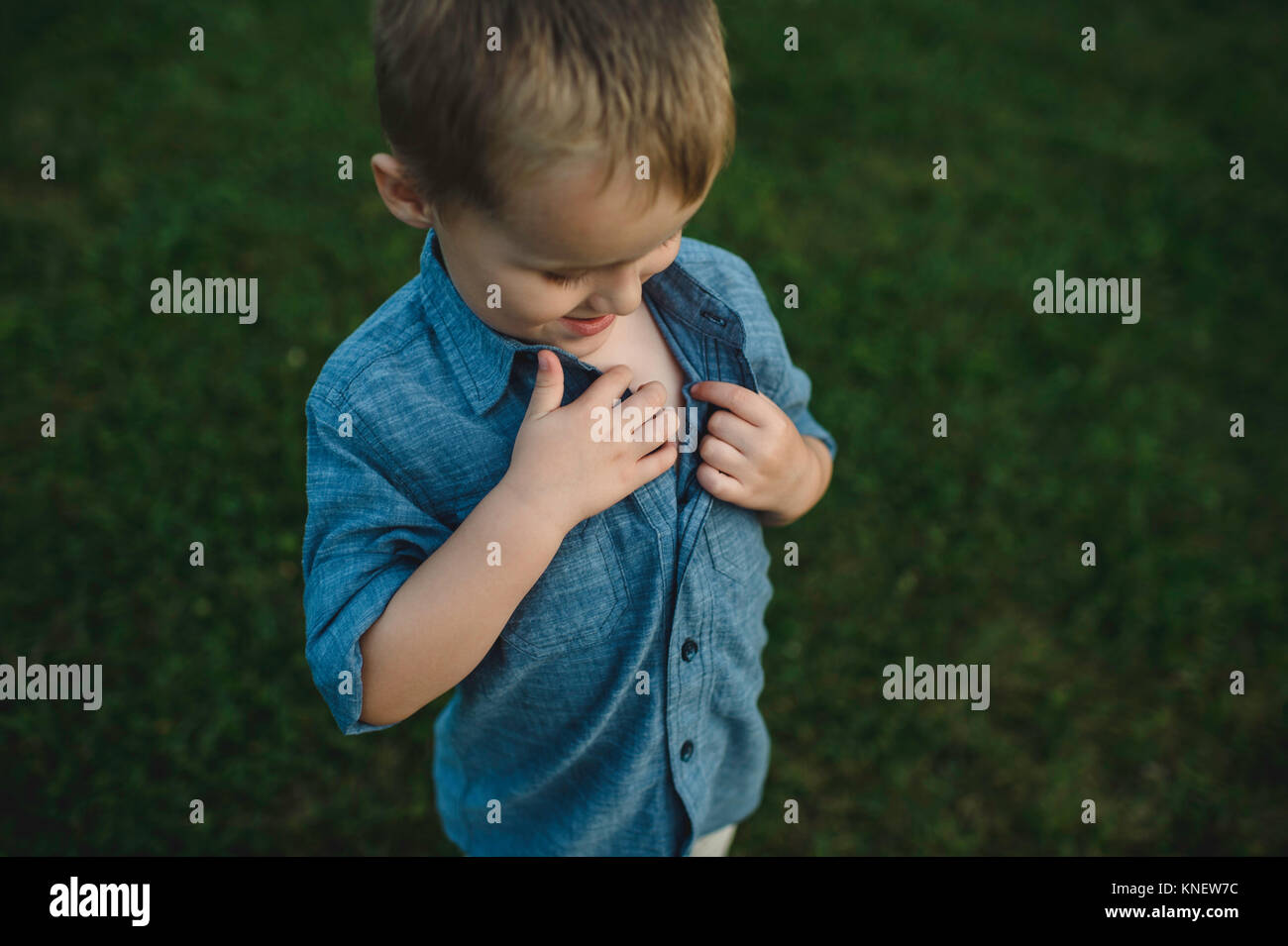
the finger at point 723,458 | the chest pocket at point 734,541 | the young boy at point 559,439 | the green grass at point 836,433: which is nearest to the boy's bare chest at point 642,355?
the young boy at point 559,439

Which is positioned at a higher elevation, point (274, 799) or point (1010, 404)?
point (1010, 404)

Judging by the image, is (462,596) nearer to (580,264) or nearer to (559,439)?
(559,439)

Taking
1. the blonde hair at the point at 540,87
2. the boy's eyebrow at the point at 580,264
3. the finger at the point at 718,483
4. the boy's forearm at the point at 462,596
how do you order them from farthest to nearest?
the finger at the point at 718,483, the boy's forearm at the point at 462,596, the boy's eyebrow at the point at 580,264, the blonde hair at the point at 540,87

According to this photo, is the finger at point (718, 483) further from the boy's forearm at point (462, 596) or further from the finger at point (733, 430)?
the boy's forearm at point (462, 596)

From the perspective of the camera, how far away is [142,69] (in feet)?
15.9

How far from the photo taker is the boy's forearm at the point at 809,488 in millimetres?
1734

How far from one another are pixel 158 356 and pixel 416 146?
2.98 metres

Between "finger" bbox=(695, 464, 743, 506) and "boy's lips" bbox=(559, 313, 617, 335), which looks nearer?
"boy's lips" bbox=(559, 313, 617, 335)

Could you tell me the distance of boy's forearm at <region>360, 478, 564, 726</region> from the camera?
1350 millimetres

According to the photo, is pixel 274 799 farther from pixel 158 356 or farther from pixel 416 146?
pixel 416 146

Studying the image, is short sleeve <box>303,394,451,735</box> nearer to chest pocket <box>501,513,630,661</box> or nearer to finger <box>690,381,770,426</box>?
chest pocket <box>501,513,630,661</box>

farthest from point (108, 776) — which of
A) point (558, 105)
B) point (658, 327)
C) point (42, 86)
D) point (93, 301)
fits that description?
point (42, 86)

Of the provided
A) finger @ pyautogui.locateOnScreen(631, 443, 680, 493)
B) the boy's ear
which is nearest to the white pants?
finger @ pyautogui.locateOnScreen(631, 443, 680, 493)

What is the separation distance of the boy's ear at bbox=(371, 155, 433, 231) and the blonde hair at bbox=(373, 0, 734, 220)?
5 cm
